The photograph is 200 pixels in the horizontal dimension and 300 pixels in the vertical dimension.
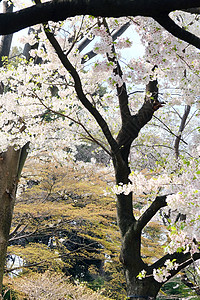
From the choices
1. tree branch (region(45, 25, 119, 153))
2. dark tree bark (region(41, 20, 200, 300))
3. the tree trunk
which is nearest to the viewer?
tree branch (region(45, 25, 119, 153))

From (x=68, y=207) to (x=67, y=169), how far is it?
41.8 inches

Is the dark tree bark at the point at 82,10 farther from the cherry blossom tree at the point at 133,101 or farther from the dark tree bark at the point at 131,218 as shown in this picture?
the dark tree bark at the point at 131,218

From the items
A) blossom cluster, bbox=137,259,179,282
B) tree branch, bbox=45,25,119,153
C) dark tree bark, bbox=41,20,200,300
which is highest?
tree branch, bbox=45,25,119,153

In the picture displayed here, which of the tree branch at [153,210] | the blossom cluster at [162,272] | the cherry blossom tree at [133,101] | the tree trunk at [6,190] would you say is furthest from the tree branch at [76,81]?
the tree trunk at [6,190]

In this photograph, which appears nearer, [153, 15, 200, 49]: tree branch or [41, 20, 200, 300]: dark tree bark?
[153, 15, 200, 49]: tree branch

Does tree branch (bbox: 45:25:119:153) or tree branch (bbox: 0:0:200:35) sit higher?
tree branch (bbox: 45:25:119:153)

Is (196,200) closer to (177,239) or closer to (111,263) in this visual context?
(177,239)

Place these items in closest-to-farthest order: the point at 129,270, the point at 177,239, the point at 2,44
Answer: the point at 177,239 → the point at 129,270 → the point at 2,44

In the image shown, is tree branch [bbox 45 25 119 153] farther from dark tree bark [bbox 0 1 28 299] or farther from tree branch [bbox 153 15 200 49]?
dark tree bark [bbox 0 1 28 299]

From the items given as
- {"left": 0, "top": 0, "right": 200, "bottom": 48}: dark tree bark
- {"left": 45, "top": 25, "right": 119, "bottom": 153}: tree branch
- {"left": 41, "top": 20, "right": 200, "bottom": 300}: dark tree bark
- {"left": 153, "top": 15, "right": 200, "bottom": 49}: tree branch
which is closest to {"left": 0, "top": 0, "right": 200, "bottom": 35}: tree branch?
{"left": 0, "top": 0, "right": 200, "bottom": 48}: dark tree bark

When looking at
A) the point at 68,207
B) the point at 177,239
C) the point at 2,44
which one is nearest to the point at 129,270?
the point at 177,239

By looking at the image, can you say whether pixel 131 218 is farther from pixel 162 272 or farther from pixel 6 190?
pixel 6 190

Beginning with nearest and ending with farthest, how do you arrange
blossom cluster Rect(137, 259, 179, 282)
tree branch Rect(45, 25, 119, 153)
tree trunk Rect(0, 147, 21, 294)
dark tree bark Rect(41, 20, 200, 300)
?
blossom cluster Rect(137, 259, 179, 282), tree branch Rect(45, 25, 119, 153), dark tree bark Rect(41, 20, 200, 300), tree trunk Rect(0, 147, 21, 294)

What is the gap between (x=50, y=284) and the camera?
7027 mm
